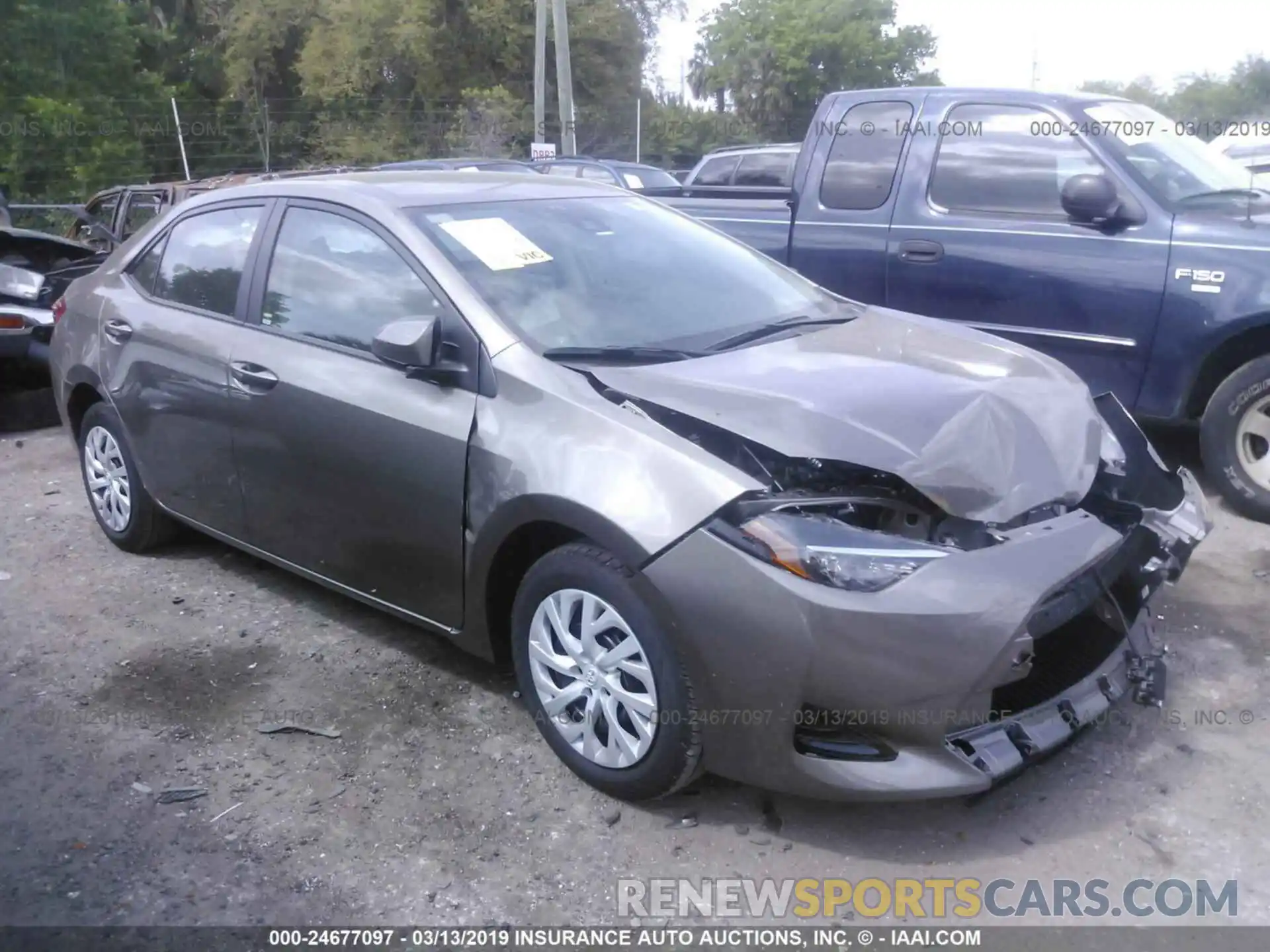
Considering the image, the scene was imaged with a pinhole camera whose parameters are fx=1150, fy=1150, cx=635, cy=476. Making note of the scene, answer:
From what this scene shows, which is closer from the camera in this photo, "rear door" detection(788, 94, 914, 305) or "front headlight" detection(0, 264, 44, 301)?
"rear door" detection(788, 94, 914, 305)

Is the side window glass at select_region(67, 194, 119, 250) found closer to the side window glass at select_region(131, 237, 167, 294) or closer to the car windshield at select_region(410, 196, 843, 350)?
the side window glass at select_region(131, 237, 167, 294)

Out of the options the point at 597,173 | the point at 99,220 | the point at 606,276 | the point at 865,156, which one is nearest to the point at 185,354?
the point at 606,276

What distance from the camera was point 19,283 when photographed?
8.13m

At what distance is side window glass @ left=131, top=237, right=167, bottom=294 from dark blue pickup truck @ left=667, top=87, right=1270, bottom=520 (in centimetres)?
314

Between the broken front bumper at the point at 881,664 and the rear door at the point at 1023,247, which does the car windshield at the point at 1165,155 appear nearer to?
the rear door at the point at 1023,247

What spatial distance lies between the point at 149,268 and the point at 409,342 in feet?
7.13

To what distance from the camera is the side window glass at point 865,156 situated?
6.06 meters

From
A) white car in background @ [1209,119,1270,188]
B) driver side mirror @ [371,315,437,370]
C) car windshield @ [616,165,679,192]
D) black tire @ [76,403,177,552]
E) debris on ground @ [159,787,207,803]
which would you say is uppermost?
white car in background @ [1209,119,1270,188]

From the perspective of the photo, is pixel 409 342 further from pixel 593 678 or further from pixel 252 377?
pixel 593 678

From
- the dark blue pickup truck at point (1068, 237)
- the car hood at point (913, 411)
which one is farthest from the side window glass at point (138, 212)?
the car hood at point (913, 411)

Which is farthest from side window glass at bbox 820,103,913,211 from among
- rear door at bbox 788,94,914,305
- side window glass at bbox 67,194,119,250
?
side window glass at bbox 67,194,119,250

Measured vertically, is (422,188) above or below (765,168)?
below

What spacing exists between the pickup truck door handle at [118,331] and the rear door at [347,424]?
916 mm

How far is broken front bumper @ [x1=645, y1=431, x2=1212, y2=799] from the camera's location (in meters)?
2.76
